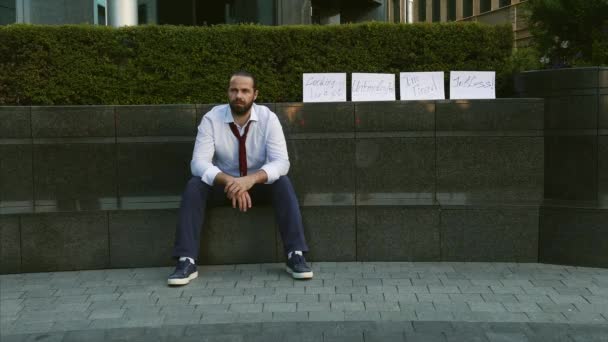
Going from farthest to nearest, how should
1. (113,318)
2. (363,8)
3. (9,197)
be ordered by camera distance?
(363,8) → (9,197) → (113,318)

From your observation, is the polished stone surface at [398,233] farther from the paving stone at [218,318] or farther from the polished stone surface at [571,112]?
the paving stone at [218,318]

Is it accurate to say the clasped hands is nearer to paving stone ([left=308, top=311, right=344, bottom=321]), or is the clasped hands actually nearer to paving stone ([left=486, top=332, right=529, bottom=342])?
paving stone ([left=308, top=311, right=344, bottom=321])

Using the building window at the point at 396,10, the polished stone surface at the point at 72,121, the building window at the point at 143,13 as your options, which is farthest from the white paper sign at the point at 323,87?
the building window at the point at 396,10

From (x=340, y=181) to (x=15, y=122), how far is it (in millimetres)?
2851

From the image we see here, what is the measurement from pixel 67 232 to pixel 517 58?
4.59 metres

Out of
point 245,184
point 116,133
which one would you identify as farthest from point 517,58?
point 116,133

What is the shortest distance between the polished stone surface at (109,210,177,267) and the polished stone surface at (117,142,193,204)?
0.48 feet

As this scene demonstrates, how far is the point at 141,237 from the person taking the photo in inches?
248

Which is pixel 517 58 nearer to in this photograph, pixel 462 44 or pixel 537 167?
pixel 462 44

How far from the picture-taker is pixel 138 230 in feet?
20.7

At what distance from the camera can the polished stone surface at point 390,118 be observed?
21.0 ft

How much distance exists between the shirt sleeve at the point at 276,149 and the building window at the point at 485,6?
129 feet

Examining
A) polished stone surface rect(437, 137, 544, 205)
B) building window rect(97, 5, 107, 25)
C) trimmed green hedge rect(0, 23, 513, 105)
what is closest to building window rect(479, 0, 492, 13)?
building window rect(97, 5, 107, 25)

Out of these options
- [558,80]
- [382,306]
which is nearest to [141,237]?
[382,306]
